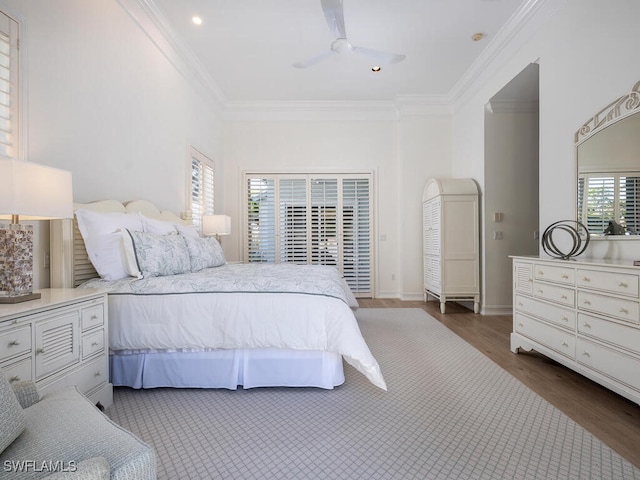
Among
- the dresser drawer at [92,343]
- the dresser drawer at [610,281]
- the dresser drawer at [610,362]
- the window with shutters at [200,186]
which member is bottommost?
the dresser drawer at [610,362]

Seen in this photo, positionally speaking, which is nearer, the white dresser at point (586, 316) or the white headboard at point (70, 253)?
the white dresser at point (586, 316)

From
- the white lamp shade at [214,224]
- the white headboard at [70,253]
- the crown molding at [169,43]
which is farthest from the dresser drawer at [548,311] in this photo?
the crown molding at [169,43]

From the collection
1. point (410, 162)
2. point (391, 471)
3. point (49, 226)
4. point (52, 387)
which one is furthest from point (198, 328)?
point (410, 162)

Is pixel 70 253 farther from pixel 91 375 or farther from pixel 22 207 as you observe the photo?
pixel 91 375

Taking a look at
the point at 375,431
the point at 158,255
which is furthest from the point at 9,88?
the point at 375,431

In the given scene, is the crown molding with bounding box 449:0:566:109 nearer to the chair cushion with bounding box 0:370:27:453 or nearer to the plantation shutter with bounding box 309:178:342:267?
the plantation shutter with bounding box 309:178:342:267

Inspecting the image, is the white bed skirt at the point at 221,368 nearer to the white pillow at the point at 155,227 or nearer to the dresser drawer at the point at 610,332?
the white pillow at the point at 155,227

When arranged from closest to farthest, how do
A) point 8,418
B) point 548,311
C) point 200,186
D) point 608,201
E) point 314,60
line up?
1. point 8,418
2. point 608,201
3. point 548,311
4. point 314,60
5. point 200,186

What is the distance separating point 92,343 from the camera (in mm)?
1799

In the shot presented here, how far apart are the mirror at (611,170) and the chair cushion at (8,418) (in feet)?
10.4

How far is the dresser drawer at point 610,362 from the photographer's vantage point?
178 cm

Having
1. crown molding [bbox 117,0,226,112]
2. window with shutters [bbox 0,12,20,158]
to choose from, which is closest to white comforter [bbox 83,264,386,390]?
window with shutters [bbox 0,12,20,158]

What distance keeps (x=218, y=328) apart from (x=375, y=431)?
111 cm

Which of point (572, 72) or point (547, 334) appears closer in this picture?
point (547, 334)
